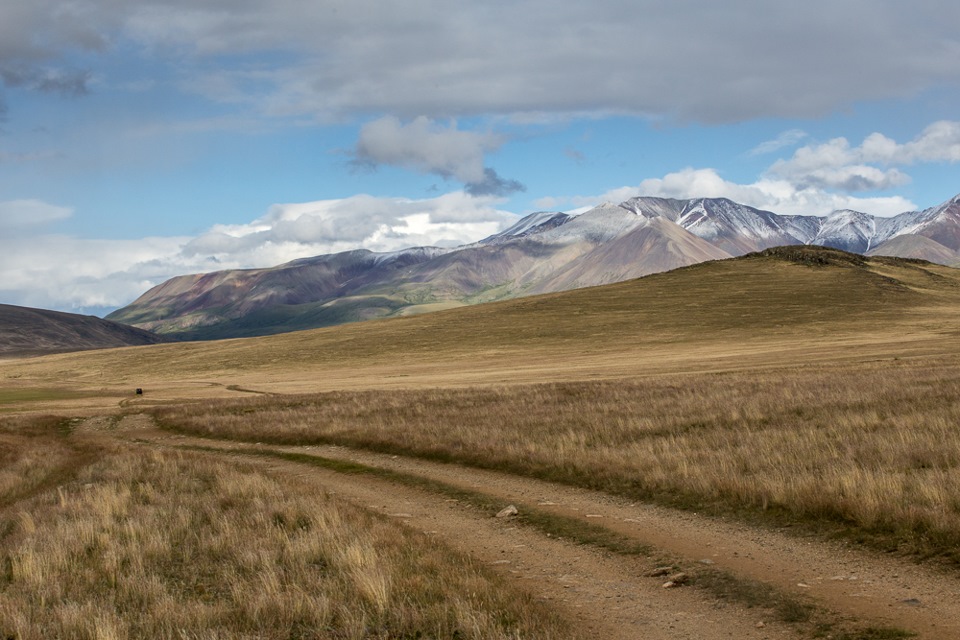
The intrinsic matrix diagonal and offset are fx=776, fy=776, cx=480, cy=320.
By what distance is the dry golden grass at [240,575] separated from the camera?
8.83 metres

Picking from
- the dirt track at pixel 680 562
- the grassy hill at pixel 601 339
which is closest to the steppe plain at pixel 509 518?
the dirt track at pixel 680 562

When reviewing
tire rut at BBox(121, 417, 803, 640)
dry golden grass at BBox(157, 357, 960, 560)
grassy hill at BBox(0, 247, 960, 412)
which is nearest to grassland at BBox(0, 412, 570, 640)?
tire rut at BBox(121, 417, 803, 640)

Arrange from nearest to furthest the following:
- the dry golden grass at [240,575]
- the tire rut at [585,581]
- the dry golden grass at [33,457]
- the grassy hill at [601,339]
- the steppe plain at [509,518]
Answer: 1. the tire rut at [585,581]
2. the dry golden grass at [240,575]
3. the steppe plain at [509,518]
4. the dry golden grass at [33,457]
5. the grassy hill at [601,339]

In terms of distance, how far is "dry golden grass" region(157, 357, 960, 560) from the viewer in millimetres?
13016

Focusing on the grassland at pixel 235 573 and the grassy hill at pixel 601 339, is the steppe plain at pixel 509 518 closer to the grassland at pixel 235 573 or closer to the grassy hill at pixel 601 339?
the grassland at pixel 235 573

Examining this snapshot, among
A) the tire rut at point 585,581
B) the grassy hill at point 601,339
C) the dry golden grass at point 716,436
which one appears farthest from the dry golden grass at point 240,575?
the grassy hill at point 601,339

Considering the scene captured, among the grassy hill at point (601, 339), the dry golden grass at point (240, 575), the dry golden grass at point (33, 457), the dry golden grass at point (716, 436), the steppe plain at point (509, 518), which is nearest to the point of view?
the dry golden grass at point (240, 575)

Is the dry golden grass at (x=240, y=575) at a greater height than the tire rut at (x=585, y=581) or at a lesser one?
greater

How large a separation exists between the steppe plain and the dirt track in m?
0.05

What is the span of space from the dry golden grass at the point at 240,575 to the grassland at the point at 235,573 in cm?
2

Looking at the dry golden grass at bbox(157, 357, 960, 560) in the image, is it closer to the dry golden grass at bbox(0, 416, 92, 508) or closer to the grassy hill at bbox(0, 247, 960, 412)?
the dry golden grass at bbox(0, 416, 92, 508)

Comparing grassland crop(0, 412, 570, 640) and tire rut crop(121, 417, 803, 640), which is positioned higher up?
grassland crop(0, 412, 570, 640)

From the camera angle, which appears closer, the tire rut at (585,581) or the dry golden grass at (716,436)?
the tire rut at (585,581)

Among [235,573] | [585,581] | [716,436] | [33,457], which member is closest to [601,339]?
[33,457]
